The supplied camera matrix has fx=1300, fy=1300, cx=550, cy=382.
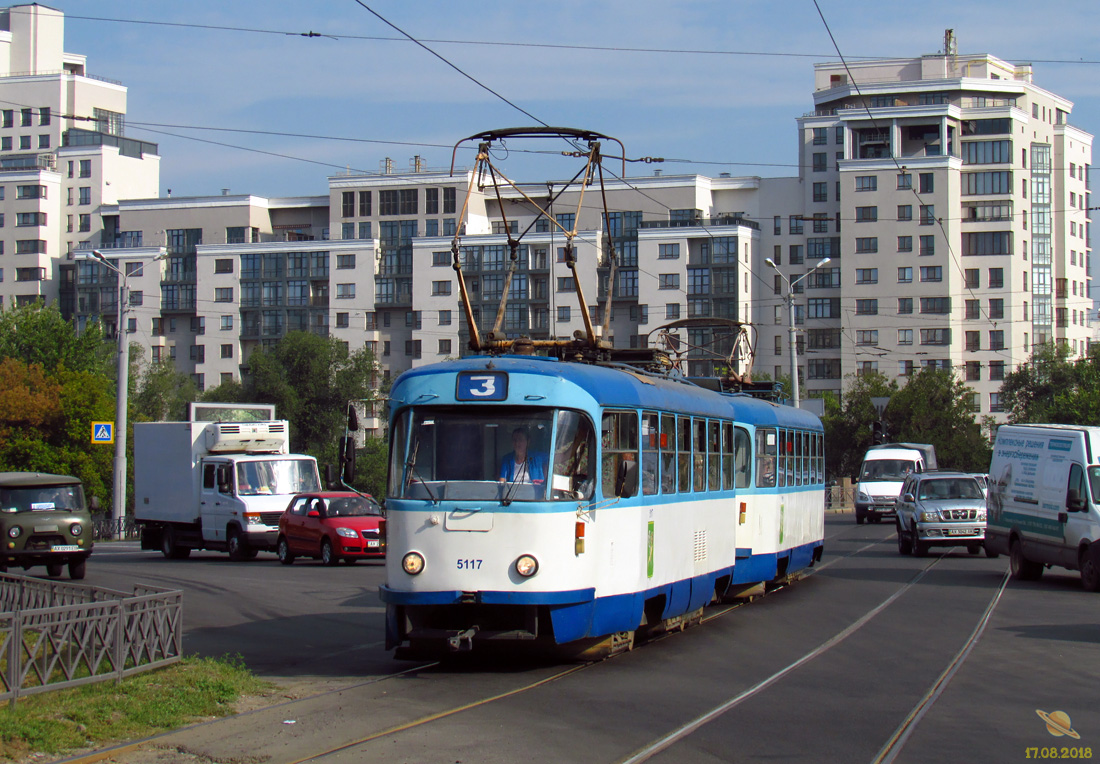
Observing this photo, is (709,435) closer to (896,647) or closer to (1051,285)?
(896,647)

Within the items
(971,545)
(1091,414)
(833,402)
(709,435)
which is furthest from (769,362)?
(709,435)

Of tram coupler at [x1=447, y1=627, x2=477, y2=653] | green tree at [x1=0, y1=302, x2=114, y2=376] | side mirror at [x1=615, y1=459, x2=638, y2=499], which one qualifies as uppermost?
green tree at [x1=0, y1=302, x2=114, y2=376]

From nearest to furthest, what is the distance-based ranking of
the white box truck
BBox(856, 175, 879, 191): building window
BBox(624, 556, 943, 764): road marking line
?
1. BBox(624, 556, 943, 764): road marking line
2. the white box truck
3. BBox(856, 175, 879, 191): building window

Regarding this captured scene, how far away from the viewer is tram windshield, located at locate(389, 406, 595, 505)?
10922mm

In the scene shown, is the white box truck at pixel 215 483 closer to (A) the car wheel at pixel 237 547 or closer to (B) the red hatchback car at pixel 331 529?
(A) the car wheel at pixel 237 547

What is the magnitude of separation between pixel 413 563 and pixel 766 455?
28.8ft

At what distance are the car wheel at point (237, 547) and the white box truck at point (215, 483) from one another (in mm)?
22

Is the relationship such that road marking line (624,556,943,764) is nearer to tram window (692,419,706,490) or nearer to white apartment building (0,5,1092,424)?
tram window (692,419,706,490)

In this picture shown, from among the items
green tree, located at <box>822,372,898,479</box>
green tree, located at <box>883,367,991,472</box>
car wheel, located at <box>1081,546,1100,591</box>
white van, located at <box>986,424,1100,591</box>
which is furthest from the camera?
green tree, located at <box>822,372,898,479</box>

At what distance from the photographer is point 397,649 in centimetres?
1200

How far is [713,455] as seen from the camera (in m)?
15.4

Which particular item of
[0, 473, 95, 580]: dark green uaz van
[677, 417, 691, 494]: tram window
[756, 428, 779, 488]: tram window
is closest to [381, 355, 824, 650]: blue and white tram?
[677, 417, 691, 494]: tram window

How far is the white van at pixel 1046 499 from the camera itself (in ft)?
64.4

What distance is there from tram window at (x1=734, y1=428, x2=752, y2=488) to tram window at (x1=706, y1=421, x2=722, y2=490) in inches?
45.4
